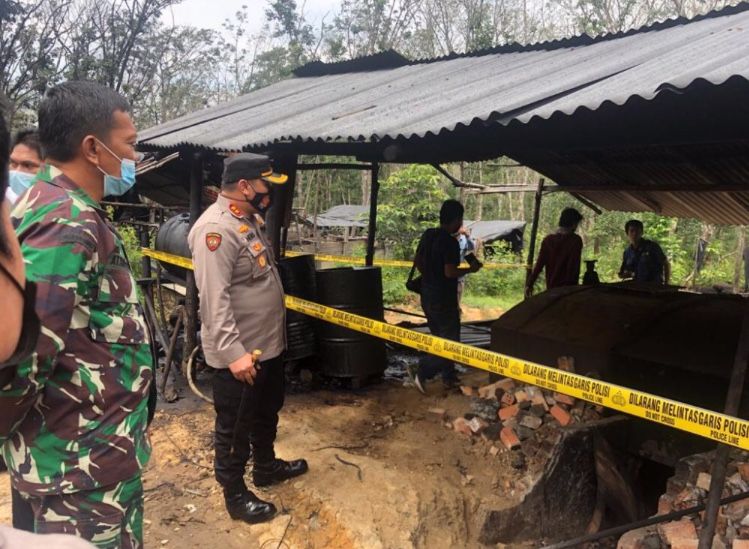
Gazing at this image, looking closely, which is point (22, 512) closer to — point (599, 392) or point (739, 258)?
point (599, 392)

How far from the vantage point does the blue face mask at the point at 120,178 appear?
1.92m

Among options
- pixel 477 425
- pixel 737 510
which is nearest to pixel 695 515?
pixel 737 510

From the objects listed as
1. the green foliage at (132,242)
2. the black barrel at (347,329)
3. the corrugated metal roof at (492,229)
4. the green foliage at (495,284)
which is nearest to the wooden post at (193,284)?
the black barrel at (347,329)

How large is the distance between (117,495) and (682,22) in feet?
18.2

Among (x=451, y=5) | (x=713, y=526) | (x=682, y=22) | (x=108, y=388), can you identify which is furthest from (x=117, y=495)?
(x=451, y=5)

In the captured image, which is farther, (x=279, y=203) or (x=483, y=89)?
(x=279, y=203)

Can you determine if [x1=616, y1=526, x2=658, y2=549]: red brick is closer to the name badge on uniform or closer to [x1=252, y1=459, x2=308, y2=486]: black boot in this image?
[x1=252, y1=459, x2=308, y2=486]: black boot

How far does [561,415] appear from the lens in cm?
459

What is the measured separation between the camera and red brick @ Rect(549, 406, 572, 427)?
15.0 feet

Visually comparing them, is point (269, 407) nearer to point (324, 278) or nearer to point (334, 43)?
point (324, 278)

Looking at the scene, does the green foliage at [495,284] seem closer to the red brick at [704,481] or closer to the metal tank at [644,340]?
the metal tank at [644,340]

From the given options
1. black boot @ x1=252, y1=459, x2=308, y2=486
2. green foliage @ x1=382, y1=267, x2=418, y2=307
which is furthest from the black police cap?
green foliage @ x1=382, y1=267, x2=418, y2=307

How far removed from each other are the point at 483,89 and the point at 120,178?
2910mm

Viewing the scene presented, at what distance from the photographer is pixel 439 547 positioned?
3646mm
